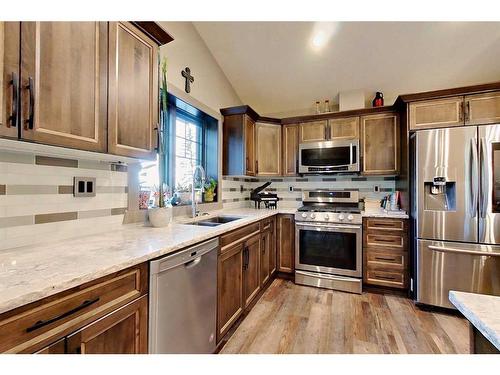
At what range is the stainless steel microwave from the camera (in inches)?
118

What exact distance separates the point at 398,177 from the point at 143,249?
3.08m

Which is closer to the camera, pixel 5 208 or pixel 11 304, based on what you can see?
pixel 11 304

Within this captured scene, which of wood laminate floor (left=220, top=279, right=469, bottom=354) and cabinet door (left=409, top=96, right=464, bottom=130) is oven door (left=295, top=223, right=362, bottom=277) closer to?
wood laminate floor (left=220, top=279, right=469, bottom=354)

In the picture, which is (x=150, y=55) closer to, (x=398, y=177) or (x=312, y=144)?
(x=312, y=144)

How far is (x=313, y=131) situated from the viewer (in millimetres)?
3242

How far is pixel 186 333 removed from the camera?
1299 mm

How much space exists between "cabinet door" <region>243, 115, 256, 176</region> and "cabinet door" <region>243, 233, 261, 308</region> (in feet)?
3.42

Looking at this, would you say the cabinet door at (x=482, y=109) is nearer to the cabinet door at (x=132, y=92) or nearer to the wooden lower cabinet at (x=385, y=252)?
the wooden lower cabinet at (x=385, y=252)

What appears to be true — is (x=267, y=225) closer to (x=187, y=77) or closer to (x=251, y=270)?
(x=251, y=270)

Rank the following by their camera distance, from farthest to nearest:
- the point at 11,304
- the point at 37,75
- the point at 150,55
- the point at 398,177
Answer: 1. the point at 398,177
2. the point at 150,55
3. the point at 37,75
4. the point at 11,304

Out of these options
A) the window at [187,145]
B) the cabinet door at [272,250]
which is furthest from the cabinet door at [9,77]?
the cabinet door at [272,250]

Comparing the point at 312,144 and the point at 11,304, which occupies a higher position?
the point at 312,144

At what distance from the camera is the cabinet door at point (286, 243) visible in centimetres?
298
